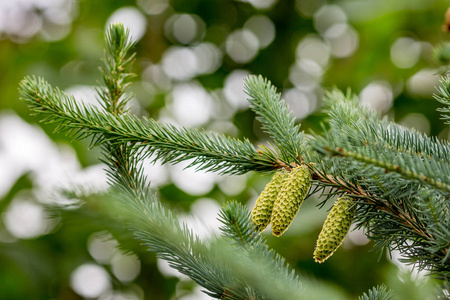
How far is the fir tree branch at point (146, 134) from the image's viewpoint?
0.38 m

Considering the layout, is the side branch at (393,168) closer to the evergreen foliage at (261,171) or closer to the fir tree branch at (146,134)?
the evergreen foliage at (261,171)

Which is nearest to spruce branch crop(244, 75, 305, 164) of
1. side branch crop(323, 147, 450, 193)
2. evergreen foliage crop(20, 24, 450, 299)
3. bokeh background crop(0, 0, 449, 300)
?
evergreen foliage crop(20, 24, 450, 299)

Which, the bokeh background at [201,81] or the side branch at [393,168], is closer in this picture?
the side branch at [393,168]

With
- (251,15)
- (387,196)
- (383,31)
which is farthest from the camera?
(251,15)

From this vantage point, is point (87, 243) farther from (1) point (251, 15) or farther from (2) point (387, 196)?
(2) point (387, 196)

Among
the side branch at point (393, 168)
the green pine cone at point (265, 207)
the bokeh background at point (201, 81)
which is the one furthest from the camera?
the bokeh background at point (201, 81)

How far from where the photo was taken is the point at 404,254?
0.37 m

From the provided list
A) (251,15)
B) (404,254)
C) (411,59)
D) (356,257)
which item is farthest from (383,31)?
(404,254)

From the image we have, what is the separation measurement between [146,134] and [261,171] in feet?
0.36

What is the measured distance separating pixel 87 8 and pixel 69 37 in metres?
0.17

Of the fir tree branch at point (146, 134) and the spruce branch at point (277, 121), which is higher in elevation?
the spruce branch at point (277, 121)

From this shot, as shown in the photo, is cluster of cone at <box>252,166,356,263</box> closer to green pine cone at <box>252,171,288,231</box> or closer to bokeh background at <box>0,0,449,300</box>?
green pine cone at <box>252,171,288,231</box>

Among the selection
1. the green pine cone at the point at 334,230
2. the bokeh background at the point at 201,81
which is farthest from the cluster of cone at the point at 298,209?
the bokeh background at the point at 201,81

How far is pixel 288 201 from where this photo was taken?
35 centimetres
